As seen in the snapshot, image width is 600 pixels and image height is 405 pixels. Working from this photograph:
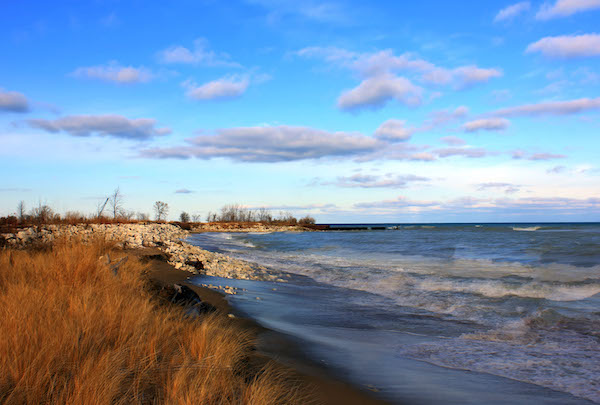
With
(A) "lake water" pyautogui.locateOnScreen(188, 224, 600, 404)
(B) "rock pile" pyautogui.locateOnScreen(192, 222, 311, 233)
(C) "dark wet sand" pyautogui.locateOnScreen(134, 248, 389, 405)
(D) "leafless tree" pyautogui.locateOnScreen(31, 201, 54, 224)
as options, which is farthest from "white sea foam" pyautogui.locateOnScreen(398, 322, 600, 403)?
(B) "rock pile" pyautogui.locateOnScreen(192, 222, 311, 233)

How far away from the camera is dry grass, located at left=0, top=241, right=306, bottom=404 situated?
2.63 meters

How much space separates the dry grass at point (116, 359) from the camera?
104 inches

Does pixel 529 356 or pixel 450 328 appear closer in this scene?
pixel 529 356

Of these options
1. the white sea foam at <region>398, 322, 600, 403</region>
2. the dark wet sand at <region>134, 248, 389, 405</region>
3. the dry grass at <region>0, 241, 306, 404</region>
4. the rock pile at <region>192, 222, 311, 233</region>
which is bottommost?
the rock pile at <region>192, 222, 311, 233</region>

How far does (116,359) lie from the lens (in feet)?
10.1

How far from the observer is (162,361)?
3205 mm

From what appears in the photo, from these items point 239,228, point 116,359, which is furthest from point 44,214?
point 239,228

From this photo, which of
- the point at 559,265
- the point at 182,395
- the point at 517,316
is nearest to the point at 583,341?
the point at 517,316

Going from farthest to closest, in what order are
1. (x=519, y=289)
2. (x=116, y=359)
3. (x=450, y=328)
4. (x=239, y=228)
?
(x=239, y=228) → (x=519, y=289) → (x=450, y=328) → (x=116, y=359)

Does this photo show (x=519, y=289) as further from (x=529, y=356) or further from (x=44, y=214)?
(x=44, y=214)

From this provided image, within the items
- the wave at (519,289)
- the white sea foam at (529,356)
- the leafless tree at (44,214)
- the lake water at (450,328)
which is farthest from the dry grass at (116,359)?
the leafless tree at (44,214)

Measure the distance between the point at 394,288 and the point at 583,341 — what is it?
5.13 meters

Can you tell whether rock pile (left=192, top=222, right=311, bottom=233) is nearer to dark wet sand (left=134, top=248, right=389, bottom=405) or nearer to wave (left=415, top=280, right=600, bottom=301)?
wave (left=415, top=280, right=600, bottom=301)

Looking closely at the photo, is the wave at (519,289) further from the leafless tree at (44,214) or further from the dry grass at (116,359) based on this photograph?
the leafless tree at (44,214)
